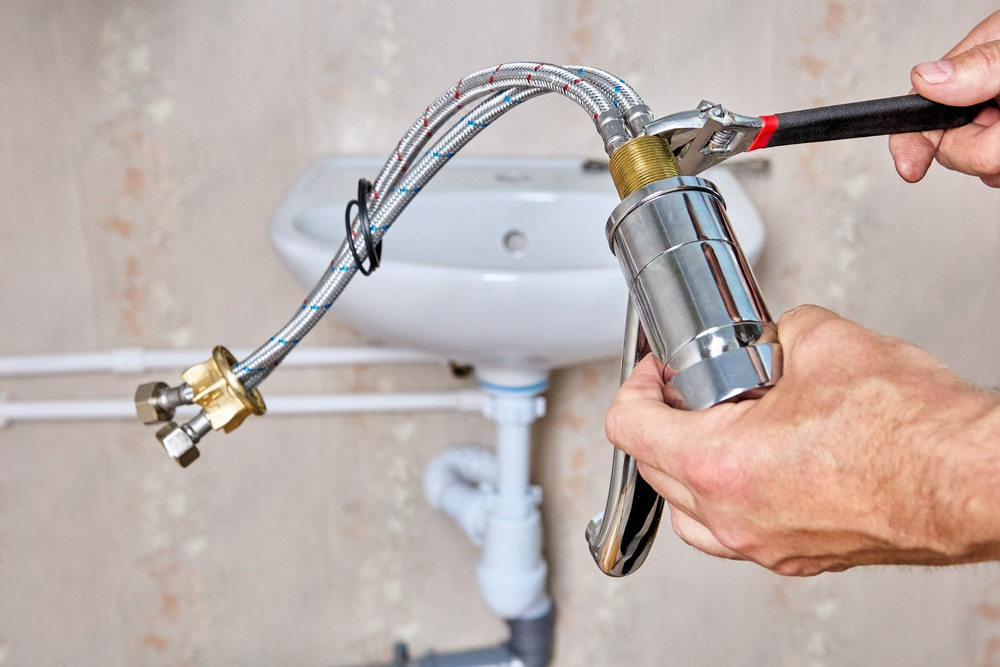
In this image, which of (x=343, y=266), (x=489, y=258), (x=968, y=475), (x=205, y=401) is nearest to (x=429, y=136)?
(x=343, y=266)

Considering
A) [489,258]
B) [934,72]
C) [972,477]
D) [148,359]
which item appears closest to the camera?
[972,477]

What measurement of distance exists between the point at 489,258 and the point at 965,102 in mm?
548

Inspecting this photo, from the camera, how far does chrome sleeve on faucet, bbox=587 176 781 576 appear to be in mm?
283

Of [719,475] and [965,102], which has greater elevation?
[965,102]

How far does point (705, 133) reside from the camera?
13.3 inches

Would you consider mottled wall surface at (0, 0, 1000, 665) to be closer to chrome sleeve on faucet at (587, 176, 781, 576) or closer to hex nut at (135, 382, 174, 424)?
hex nut at (135, 382, 174, 424)

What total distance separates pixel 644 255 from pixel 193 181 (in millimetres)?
835

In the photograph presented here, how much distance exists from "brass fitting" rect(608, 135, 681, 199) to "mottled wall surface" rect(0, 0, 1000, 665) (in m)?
0.72

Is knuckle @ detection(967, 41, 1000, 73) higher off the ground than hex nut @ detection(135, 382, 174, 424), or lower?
higher

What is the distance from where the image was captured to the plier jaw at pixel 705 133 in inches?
12.7

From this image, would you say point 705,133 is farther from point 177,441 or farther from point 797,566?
point 177,441

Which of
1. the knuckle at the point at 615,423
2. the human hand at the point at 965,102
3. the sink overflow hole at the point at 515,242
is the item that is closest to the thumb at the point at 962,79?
the human hand at the point at 965,102

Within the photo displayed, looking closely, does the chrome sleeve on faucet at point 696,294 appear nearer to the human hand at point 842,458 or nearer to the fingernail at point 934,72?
the human hand at point 842,458

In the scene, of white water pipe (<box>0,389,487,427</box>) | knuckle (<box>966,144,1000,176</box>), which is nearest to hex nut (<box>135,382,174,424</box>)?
knuckle (<box>966,144,1000,176</box>)
